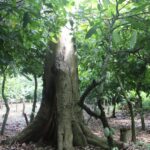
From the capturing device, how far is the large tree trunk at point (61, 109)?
24.7 ft

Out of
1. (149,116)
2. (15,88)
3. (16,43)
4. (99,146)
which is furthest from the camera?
(15,88)

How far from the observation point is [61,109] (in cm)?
771

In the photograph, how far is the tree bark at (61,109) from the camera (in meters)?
7.54

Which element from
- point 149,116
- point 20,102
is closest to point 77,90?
point 149,116

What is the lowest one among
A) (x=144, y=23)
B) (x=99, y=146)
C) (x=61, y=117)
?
(x=99, y=146)

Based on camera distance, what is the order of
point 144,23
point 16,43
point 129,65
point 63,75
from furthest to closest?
point 129,65 < point 63,75 < point 16,43 < point 144,23

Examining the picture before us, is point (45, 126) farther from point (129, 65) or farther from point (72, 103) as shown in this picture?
point (129, 65)

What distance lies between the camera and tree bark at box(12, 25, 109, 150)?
7543 millimetres

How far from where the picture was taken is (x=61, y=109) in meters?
7.71

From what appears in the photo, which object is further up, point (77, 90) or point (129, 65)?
point (129, 65)

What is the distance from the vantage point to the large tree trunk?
24.7 feet

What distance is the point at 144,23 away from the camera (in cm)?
209

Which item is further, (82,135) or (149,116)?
(149,116)

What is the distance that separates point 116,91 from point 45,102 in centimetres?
563
